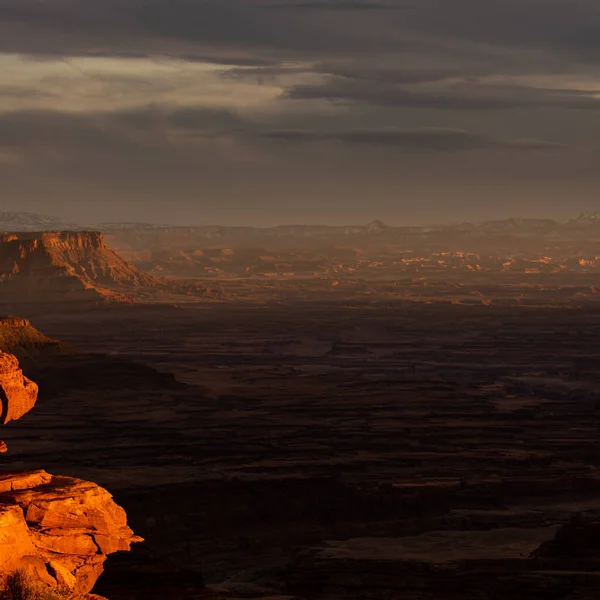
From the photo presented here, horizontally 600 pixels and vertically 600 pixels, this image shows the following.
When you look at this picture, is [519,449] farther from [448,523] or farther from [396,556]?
[396,556]

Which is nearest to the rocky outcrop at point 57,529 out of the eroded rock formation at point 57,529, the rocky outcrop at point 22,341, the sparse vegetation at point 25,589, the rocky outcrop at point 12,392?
the eroded rock formation at point 57,529

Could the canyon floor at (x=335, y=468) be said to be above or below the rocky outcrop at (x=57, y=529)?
below

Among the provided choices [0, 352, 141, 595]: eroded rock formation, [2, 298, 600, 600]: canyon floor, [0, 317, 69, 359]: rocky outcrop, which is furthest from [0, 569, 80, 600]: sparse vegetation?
[0, 317, 69, 359]: rocky outcrop

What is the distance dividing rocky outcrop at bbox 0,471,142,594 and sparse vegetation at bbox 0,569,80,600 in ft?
1.72

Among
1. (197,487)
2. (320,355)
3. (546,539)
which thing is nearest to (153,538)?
(197,487)

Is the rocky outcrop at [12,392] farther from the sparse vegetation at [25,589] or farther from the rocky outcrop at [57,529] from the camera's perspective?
the sparse vegetation at [25,589]

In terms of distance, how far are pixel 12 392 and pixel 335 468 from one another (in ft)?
152

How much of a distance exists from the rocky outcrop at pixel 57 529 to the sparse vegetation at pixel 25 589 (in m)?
0.52

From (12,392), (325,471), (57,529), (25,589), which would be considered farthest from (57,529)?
(325,471)

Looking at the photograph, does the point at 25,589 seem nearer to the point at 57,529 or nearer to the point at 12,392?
the point at 57,529

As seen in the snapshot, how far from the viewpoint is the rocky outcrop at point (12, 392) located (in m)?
40.9

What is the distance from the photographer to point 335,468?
85.5m

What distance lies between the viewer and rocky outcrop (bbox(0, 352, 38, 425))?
134 feet

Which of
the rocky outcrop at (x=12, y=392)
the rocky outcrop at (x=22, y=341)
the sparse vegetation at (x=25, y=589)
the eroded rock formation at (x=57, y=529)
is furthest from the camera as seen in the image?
the rocky outcrop at (x=22, y=341)
